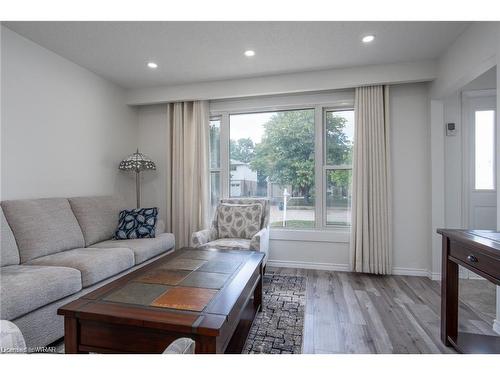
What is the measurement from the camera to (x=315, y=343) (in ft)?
5.70

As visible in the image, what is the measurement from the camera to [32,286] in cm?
Result: 154

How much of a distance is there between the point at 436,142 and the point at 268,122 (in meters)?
2.06

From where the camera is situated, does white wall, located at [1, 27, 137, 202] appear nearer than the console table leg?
No

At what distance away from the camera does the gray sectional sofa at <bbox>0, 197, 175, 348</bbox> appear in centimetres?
153

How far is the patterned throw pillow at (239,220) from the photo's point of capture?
312 cm

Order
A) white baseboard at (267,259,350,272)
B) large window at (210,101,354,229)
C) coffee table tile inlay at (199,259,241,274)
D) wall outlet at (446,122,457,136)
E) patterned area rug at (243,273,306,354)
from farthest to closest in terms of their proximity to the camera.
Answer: large window at (210,101,354,229), white baseboard at (267,259,350,272), wall outlet at (446,122,457,136), coffee table tile inlay at (199,259,241,274), patterned area rug at (243,273,306,354)

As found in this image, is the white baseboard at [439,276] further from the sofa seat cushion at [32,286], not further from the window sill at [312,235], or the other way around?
the sofa seat cushion at [32,286]

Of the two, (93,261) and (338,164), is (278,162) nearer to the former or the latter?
(338,164)

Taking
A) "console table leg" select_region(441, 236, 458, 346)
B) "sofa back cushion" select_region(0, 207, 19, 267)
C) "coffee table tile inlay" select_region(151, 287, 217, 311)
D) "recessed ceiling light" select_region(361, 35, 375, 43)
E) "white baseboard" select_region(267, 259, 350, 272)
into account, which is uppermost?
"recessed ceiling light" select_region(361, 35, 375, 43)

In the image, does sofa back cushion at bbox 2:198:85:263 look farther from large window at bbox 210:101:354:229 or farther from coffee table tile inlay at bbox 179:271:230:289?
large window at bbox 210:101:354:229

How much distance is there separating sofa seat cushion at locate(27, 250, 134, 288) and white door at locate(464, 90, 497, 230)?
387 cm

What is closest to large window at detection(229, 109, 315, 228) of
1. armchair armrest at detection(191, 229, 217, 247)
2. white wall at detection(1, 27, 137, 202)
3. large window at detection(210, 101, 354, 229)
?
large window at detection(210, 101, 354, 229)
